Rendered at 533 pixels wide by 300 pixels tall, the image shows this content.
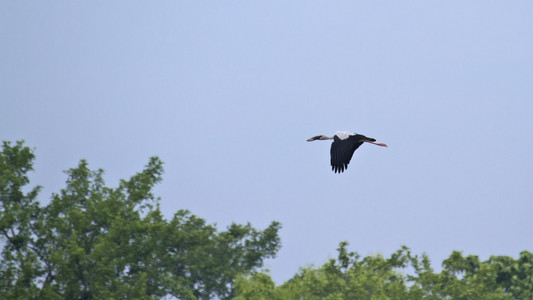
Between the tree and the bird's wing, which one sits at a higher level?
the tree

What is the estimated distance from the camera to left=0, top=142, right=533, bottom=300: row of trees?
108 ft

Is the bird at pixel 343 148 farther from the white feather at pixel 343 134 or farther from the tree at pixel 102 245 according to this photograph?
the tree at pixel 102 245

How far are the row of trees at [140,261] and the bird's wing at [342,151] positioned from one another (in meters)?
9.73

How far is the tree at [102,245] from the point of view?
3397 centimetres

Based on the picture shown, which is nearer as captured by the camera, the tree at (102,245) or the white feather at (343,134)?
the white feather at (343,134)

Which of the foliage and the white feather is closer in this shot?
the white feather

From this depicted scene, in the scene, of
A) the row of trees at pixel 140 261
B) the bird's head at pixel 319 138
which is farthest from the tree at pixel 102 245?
the bird's head at pixel 319 138

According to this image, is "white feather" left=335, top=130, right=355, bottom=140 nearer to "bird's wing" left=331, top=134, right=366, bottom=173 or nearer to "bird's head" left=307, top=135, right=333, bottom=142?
"bird's wing" left=331, top=134, right=366, bottom=173

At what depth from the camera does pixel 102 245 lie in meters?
33.8

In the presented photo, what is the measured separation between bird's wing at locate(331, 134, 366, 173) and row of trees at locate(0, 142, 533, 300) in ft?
31.9

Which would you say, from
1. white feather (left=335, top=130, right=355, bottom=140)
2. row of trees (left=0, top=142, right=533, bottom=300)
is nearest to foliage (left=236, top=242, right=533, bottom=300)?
row of trees (left=0, top=142, right=533, bottom=300)

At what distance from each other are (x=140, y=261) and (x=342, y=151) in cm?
1583

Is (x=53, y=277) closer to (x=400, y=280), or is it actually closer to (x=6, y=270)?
(x=6, y=270)

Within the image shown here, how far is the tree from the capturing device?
3397 cm
